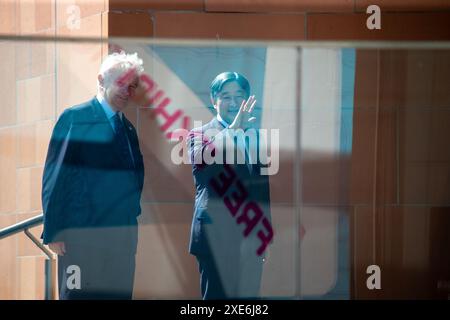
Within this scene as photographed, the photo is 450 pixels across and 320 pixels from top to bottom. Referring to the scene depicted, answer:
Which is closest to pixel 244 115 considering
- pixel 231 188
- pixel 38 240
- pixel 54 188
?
pixel 231 188

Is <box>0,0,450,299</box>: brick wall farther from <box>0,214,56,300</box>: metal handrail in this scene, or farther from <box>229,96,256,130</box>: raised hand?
<box>229,96,256,130</box>: raised hand

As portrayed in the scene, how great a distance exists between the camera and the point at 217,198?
252 inches

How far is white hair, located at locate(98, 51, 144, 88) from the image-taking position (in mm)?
6402

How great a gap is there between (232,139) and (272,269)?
591 mm

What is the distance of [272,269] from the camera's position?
252 inches

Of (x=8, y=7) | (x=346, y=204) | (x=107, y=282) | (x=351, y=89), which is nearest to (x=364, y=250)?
(x=346, y=204)

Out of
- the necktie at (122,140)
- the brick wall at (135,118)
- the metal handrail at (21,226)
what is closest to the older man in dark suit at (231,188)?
the brick wall at (135,118)

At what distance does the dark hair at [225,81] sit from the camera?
641 cm

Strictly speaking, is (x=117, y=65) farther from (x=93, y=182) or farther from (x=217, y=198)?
(x=217, y=198)

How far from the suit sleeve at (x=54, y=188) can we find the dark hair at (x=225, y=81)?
2.09 feet

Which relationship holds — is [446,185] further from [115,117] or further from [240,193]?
[115,117]

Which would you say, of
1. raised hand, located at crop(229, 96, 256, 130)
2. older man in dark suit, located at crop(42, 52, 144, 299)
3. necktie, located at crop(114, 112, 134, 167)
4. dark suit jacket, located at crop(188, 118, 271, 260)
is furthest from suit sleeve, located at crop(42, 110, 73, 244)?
raised hand, located at crop(229, 96, 256, 130)

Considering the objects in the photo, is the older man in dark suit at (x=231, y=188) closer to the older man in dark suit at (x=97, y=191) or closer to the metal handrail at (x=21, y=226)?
the older man in dark suit at (x=97, y=191)

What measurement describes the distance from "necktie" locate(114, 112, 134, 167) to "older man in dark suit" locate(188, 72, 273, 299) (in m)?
0.27
